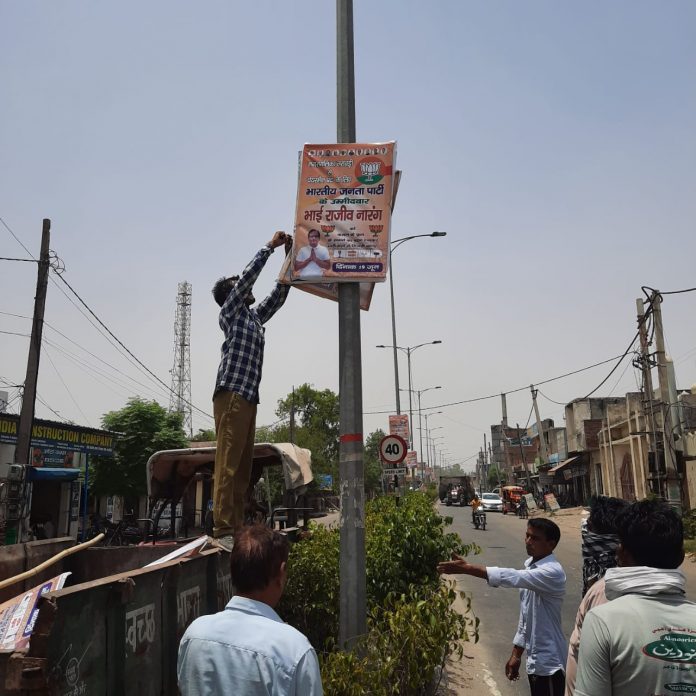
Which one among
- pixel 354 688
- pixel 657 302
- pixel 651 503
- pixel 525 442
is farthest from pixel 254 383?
pixel 525 442

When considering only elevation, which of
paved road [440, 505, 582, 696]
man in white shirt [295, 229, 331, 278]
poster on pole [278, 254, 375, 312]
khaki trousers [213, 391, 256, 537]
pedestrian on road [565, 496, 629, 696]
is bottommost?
paved road [440, 505, 582, 696]

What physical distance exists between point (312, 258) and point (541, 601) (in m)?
2.69

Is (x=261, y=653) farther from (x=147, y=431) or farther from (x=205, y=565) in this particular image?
(x=147, y=431)

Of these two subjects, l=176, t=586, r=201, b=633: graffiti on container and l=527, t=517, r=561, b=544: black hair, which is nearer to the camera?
l=176, t=586, r=201, b=633: graffiti on container

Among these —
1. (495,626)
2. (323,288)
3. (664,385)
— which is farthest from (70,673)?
(664,385)

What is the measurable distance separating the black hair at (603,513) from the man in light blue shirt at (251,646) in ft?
8.51

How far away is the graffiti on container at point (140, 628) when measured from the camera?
2.86m

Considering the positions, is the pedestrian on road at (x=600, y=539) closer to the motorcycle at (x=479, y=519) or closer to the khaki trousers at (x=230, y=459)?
the khaki trousers at (x=230, y=459)

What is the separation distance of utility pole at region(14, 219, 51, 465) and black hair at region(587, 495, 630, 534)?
47.9ft

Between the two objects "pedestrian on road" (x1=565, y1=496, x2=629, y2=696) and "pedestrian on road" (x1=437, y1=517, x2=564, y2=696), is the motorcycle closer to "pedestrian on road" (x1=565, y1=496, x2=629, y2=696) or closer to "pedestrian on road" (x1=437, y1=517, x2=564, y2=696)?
"pedestrian on road" (x1=565, y1=496, x2=629, y2=696)

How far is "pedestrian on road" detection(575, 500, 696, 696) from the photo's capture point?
2.15m

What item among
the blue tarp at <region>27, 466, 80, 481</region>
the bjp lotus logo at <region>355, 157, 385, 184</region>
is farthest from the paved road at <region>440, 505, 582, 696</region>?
the blue tarp at <region>27, 466, 80, 481</region>

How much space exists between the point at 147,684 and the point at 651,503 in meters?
2.33

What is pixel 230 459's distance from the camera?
4855mm
